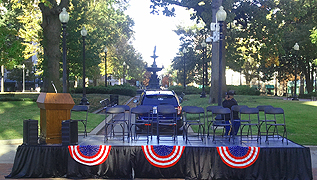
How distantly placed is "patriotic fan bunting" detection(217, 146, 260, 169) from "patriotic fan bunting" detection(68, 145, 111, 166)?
2.50 meters

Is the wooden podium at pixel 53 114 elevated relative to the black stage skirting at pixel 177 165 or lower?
elevated

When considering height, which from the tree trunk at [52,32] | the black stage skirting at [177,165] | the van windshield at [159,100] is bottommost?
the black stage skirting at [177,165]

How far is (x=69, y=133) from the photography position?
7.63 metres

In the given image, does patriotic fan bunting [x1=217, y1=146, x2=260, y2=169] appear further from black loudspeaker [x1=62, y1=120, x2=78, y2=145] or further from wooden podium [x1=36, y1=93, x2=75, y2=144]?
wooden podium [x1=36, y1=93, x2=75, y2=144]

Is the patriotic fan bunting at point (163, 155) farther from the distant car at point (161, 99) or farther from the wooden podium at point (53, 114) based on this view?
the distant car at point (161, 99)

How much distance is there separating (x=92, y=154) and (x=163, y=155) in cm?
157

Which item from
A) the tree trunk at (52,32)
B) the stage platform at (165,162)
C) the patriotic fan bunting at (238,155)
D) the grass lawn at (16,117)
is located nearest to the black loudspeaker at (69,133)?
the stage platform at (165,162)

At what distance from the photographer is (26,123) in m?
7.70

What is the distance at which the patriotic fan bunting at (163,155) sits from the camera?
24.3 ft

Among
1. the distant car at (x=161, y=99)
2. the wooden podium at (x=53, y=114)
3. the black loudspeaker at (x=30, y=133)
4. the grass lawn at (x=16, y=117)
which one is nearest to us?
the black loudspeaker at (x=30, y=133)

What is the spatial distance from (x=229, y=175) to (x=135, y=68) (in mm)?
60018

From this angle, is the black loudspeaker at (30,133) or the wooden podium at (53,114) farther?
the wooden podium at (53,114)

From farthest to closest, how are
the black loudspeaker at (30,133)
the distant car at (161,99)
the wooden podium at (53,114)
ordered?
the distant car at (161,99), the wooden podium at (53,114), the black loudspeaker at (30,133)

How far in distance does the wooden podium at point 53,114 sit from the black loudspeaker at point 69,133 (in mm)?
596
